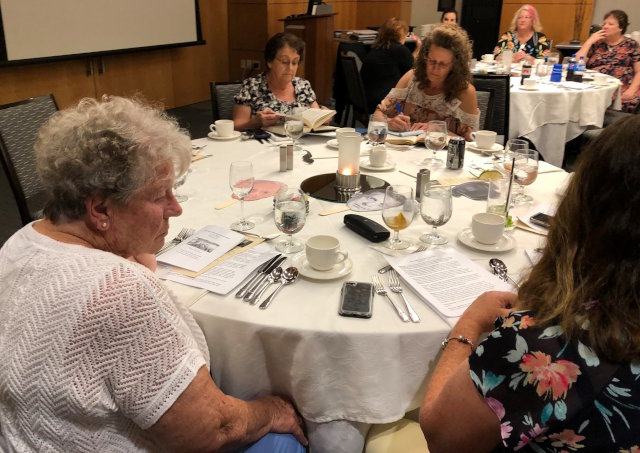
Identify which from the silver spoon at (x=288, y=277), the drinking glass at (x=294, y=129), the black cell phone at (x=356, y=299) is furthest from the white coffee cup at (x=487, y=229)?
the drinking glass at (x=294, y=129)

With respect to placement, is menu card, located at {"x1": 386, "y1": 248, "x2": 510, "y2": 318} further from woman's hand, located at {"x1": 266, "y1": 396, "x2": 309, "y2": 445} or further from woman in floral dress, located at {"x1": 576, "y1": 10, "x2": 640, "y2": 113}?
woman in floral dress, located at {"x1": 576, "y1": 10, "x2": 640, "y2": 113}

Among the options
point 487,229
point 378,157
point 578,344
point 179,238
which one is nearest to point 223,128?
point 378,157

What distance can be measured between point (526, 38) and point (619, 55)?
3.40 feet

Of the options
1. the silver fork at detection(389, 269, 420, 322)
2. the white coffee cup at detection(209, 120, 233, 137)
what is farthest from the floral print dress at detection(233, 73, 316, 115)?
the silver fork at detection(389, 269, 420, 322)

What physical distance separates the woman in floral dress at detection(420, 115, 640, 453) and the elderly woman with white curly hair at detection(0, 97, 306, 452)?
1.77ft

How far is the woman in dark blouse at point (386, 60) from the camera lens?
5094mm

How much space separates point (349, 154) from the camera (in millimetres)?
2096

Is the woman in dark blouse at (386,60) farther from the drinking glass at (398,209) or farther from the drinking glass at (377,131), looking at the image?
the drinking glass at (398,209)

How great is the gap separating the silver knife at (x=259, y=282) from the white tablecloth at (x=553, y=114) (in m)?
3.38

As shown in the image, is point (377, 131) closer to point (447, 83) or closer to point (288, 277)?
point (447, 83)

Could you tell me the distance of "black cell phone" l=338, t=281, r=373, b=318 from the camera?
1282mm

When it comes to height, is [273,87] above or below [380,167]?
above

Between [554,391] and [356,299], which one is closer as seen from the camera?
[554,391]

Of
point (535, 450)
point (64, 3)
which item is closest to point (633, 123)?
point (535, 450)
